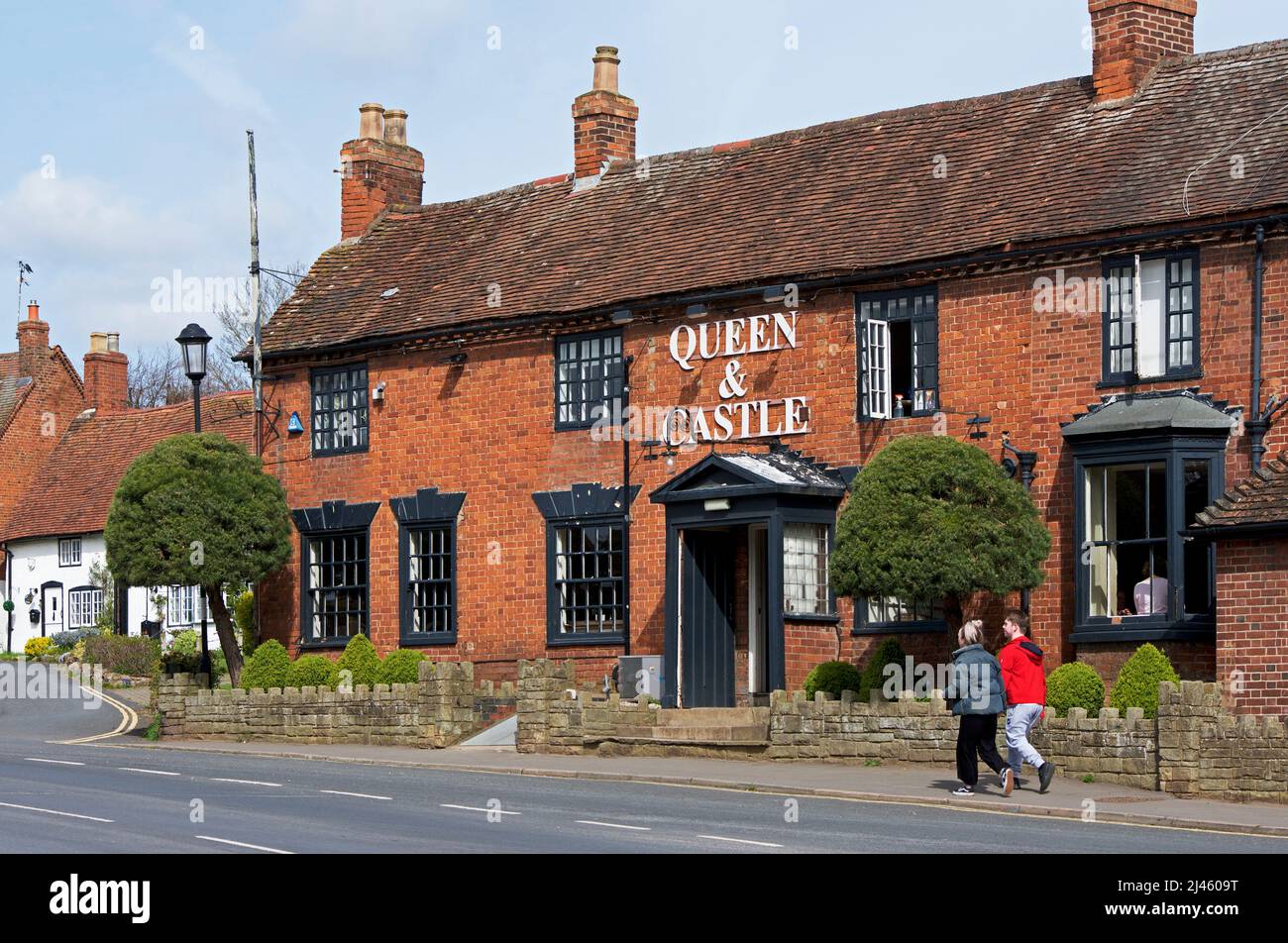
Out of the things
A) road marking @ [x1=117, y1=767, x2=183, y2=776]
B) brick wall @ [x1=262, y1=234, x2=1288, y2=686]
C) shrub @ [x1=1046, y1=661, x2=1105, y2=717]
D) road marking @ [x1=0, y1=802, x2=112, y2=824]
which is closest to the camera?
road marking @ [x1=0, y1=802, x2=112, y2=824]

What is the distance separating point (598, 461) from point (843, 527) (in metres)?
6.87

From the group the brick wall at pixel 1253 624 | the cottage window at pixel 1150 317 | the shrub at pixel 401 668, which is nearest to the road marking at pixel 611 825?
the brick wall at pixel 1253 624

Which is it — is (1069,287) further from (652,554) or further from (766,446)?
(652,554)

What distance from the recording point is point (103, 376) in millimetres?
60875

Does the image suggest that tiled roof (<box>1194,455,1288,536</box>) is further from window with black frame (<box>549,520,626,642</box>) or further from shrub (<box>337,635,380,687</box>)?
shrub (<box>337,635,380,687</box>)

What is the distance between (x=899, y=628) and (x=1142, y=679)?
4.47 metres

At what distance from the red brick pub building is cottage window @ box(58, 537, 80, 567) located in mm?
21231

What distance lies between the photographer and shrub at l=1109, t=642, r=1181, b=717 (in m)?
21.9

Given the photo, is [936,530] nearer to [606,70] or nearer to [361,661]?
[361,661]

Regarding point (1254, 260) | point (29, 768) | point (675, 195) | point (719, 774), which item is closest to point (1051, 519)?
point (1254, 260)

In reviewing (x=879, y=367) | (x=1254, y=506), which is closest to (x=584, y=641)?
(x=879, y=367)

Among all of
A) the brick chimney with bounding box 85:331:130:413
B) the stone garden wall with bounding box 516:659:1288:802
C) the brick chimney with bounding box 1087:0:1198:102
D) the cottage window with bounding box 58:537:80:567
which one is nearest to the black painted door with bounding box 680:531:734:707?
the stone garden wall with bounding box 516:659:1288:802

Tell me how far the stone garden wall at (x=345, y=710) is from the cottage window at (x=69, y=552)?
23814 mm
